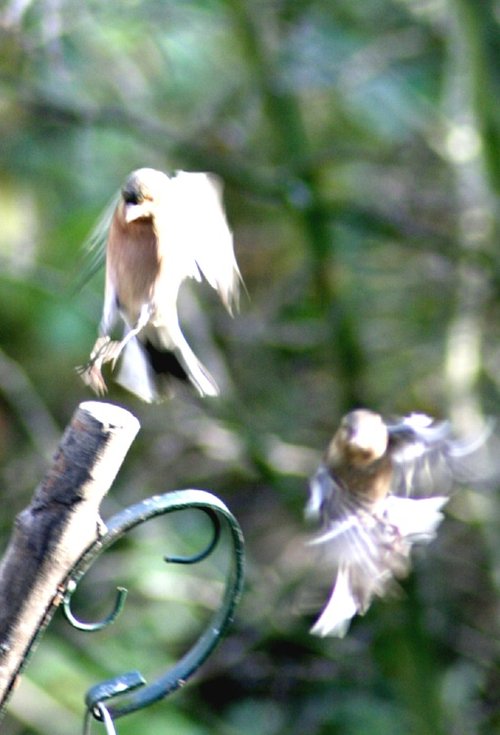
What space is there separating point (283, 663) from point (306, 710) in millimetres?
215

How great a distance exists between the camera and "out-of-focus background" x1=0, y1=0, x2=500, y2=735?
356cm

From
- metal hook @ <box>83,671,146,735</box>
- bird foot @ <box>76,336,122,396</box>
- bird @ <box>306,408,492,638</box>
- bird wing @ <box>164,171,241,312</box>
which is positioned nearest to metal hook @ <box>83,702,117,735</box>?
metal hook @ <box>83,671,146,735</box>

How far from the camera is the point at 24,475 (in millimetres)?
3932

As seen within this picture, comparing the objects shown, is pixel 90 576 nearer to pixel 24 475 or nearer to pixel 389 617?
pixel 24 475

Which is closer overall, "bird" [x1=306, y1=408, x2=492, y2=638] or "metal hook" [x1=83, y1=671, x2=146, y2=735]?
"metal hook" [x1=83, y1=671, x2=146, y2=735]

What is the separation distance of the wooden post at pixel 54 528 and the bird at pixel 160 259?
0.61 m

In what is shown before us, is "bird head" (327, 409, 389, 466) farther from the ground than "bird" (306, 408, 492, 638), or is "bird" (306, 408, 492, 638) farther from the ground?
"bird head" (327, 409, 389, 466)

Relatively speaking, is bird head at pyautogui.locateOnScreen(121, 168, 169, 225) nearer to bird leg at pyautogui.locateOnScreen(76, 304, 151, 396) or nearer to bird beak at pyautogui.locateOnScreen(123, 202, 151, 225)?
bird beak at pyautogui.locateOnScreen(123, 202, 151, 225)

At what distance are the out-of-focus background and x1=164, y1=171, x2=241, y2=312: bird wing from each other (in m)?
1.45

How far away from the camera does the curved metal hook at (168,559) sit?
51.3 inches

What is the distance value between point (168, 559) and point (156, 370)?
41cm

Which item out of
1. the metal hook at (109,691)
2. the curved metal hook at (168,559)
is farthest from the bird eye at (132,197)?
the metal hook at (109,691)

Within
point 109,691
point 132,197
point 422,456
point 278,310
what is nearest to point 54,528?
point 109,691

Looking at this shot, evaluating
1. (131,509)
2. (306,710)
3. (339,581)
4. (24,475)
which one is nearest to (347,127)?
(24,475)
